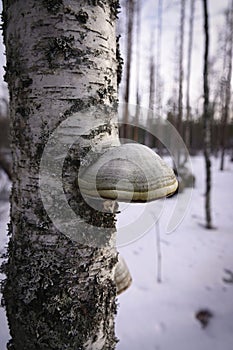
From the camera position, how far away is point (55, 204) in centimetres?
64

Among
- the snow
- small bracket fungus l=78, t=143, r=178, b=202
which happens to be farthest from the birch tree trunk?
the snow

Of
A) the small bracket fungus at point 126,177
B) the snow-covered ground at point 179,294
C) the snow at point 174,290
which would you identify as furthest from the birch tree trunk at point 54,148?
the snow-covered ground at point 179,294

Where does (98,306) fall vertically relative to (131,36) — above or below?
below

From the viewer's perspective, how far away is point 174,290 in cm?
286

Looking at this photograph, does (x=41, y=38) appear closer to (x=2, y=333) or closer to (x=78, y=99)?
(x=78, y=99)

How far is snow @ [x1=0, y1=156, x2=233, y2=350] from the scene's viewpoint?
2.16 metres

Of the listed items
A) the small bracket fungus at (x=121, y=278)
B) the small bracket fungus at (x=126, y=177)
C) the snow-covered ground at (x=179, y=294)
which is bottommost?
the snow-covered ground at (x=179, y=294)

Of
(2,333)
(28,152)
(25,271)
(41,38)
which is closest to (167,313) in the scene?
(2,333)

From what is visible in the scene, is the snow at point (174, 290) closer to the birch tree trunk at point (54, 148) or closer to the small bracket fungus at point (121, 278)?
the small bracket fungus at point (121, 278)

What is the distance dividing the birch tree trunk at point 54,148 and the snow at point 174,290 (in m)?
0.35

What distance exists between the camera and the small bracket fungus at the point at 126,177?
23.5 inches

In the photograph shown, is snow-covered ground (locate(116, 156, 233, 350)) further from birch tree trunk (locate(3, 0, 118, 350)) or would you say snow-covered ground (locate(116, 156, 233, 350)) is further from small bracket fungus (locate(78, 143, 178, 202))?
small bracket fungus (locate(78, 143, 178, 202))

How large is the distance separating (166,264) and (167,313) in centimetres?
90

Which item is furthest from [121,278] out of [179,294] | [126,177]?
[179,294]
